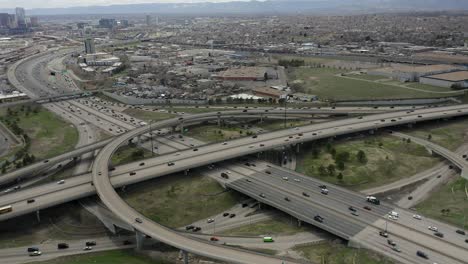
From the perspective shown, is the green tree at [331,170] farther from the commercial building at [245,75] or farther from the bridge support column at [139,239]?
the commercial building at [245,75]

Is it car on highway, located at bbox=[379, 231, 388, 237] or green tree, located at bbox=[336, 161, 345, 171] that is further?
green tree, located at bbox=[336, 161, 345, 171]

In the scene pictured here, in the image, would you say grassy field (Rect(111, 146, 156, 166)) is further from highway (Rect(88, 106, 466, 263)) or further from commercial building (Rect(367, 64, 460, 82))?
commercial building (Rect(367, 64, 460, 82))

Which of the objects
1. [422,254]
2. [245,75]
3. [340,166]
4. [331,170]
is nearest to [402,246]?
[422,254]

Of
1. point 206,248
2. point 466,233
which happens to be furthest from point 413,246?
point 206,248

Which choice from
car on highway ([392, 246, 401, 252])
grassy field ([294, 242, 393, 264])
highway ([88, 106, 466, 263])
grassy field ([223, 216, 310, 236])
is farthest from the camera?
grassy field ([223, 216, 310, 236])

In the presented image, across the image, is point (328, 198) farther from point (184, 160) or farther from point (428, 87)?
point (428, 87)

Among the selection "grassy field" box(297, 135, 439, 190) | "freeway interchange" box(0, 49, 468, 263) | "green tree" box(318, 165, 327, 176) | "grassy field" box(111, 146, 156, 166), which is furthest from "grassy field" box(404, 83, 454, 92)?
"grassy field" box(111, 146, 156, 166)
